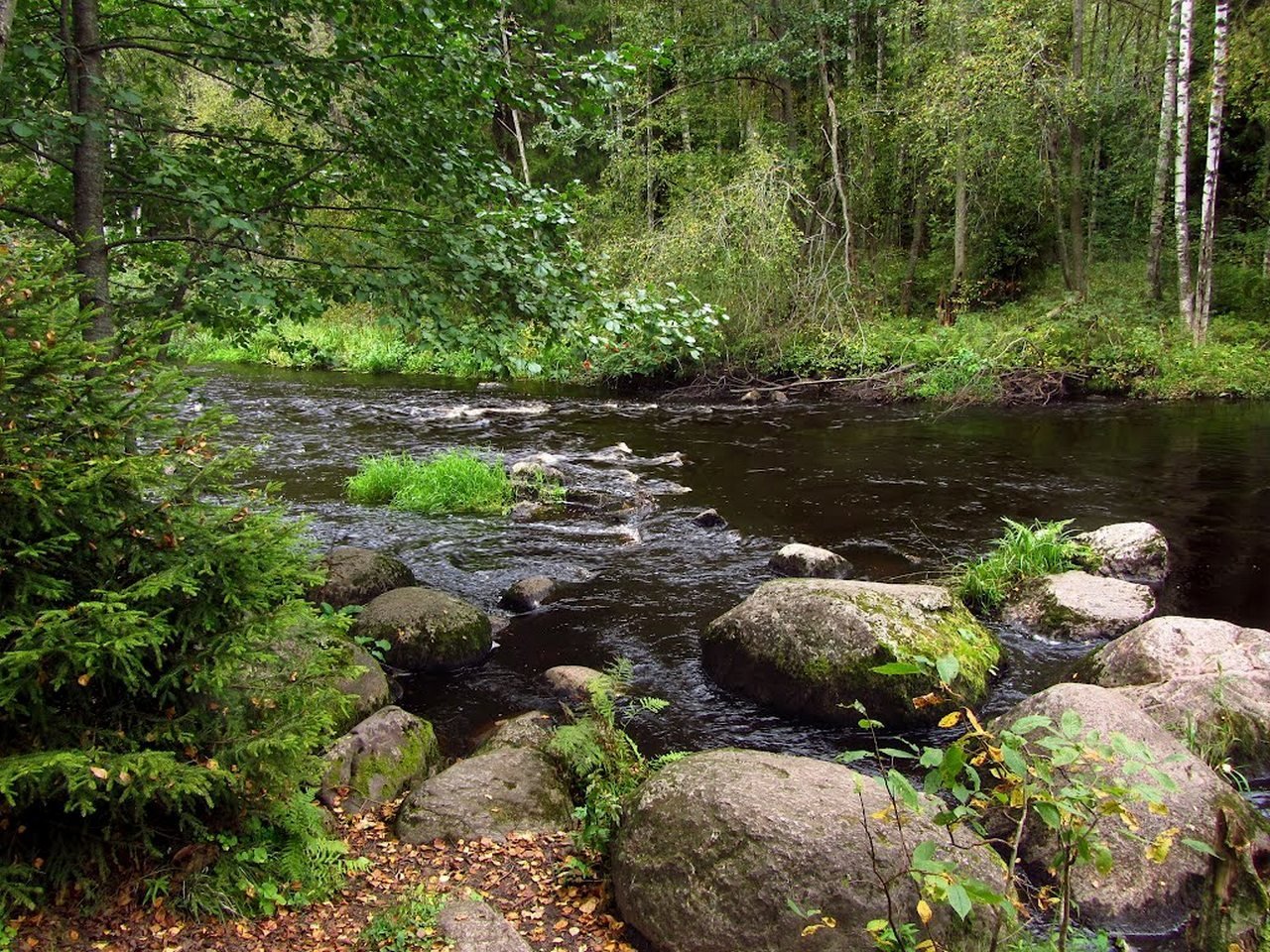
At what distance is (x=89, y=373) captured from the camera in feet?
10.0

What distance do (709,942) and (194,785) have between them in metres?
2.05

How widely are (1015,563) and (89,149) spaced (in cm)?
815

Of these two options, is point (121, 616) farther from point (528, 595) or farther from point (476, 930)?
point (528, 595)

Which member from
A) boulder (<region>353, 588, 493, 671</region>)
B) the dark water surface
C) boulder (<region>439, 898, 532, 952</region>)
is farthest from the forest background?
boulder (<region>439, 898, 532, 952</region>)

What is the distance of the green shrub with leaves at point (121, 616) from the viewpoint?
2.57m

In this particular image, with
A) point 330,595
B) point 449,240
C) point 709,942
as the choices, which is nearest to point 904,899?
point 709,942

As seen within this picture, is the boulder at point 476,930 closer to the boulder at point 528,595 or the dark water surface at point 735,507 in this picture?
the dark water surface at point 735,507

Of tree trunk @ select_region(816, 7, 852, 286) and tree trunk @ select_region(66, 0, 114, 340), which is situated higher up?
tree trunk @ select_region(816, 7, 852, 286)

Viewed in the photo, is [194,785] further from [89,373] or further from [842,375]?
[842,375]

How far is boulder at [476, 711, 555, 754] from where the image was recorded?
16.3 ft

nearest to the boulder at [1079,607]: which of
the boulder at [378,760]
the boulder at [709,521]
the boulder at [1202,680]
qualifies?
the boulder at [1202,680]

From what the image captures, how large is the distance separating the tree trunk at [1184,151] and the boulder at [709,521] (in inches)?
600

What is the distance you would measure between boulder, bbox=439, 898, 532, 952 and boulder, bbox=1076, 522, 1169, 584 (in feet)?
23.9

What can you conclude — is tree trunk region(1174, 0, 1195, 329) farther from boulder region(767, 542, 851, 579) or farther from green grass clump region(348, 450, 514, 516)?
green grass clump region(348, 450, 514, 516)
